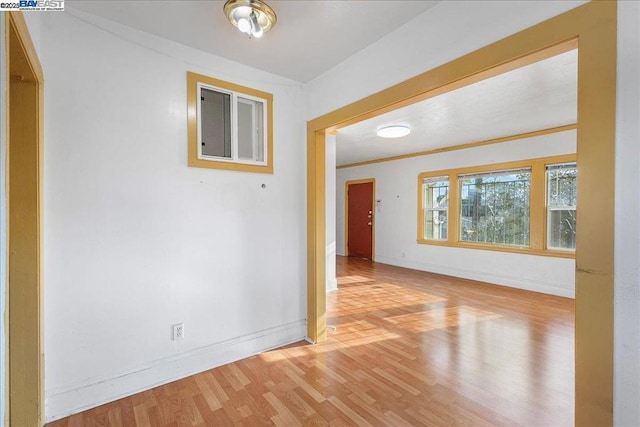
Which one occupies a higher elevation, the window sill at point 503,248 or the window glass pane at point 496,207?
the window glass pane at point 496,207

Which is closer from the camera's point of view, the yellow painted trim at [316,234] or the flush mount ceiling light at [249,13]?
the flush mount ceiling light at [249,13]

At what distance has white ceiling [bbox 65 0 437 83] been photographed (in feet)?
5.84

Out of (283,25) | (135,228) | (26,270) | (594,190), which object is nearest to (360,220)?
(283,25)

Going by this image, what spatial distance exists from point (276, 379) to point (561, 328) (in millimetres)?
2978

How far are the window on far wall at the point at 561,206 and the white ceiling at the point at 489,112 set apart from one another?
72 centimetres

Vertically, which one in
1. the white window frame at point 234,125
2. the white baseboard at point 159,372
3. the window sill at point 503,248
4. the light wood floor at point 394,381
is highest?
the white window frame at point 234,125

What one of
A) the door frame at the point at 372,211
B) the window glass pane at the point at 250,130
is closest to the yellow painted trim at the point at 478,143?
the door frame at the point at 372,211

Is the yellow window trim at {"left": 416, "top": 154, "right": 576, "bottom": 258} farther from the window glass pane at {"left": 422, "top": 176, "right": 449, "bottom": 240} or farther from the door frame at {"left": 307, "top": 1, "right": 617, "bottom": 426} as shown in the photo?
the door frame at {"left": 307, "top": 1, "right": 617, "bottom": 426}

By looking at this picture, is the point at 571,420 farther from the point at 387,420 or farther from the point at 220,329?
the point at 220,329

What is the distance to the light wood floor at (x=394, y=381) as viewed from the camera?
1.75 m

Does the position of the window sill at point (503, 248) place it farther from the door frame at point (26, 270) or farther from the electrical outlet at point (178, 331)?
the door frame at point (26, 270)

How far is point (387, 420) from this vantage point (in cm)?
172

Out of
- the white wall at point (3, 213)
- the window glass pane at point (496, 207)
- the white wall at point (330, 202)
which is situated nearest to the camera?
the white wall at point (3, 213)

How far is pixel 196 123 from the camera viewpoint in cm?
225
